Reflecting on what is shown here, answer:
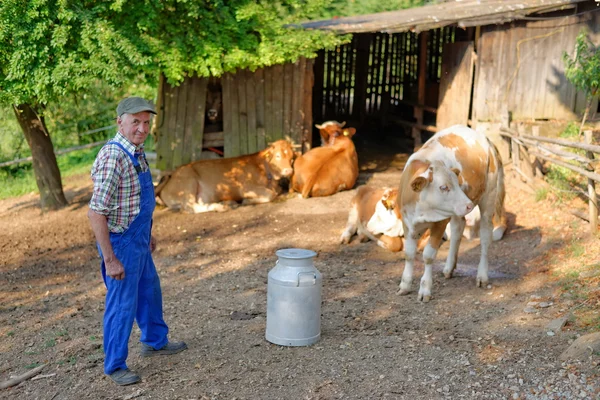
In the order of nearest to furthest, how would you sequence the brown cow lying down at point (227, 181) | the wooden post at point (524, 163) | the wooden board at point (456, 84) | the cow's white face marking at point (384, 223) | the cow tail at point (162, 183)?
the cow's white face marking at point (384, 223)
the wooden post at point (524, 163)
the brown cow lying down at point (227, 181)
the cow tail at point (162, 183)
the wooden board at point (456, 84)

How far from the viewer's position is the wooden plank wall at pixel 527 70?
1268 cm

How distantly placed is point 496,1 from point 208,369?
427 inches

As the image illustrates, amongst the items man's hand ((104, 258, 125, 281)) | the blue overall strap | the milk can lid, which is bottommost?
the milk can lid

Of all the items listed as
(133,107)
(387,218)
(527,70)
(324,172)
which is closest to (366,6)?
(527,70)

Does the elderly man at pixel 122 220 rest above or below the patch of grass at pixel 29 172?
above

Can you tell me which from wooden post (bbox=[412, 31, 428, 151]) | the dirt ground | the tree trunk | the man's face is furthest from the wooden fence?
the tree trunk

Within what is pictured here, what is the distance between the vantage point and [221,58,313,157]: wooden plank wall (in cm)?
1305

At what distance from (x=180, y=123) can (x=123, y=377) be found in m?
8.03

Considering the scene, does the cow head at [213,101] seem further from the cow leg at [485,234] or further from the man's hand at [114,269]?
the man's hand at [114,269]

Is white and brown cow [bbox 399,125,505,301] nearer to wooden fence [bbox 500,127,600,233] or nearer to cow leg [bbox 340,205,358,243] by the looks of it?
wooden fence [bbox 500,127,600,233]

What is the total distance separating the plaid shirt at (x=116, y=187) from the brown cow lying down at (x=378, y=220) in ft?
15.7

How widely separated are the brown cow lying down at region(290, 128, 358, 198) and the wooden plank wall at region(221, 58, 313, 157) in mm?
734

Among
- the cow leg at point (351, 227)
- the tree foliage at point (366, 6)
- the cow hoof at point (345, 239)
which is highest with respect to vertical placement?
the tree foliage at point (366, 6)

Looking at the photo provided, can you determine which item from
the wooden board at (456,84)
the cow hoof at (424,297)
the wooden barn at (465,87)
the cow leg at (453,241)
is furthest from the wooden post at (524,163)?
the cow hoof at (424,297)
